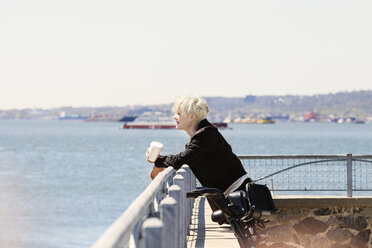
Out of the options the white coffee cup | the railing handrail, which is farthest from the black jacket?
the railing handrail

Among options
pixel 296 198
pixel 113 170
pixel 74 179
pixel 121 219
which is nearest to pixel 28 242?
pixel 296 198

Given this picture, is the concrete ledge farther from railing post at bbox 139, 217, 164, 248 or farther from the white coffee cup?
railing post at bbox 139, 217, 164, 248

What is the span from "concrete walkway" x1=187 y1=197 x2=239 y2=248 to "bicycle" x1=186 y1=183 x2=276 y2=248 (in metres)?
2.80

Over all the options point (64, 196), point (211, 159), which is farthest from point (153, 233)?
point (64, 196)

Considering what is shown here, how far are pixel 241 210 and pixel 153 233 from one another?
5.38ft

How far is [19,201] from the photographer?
2023 inches

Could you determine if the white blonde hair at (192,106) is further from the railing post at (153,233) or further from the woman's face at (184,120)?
the railing post at (153,233)

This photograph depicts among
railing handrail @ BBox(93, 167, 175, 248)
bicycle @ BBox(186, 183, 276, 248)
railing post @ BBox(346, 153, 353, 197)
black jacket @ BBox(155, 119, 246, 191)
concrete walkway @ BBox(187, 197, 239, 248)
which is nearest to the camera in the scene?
railing handrail @ BBox(93, 167, 175, 248)

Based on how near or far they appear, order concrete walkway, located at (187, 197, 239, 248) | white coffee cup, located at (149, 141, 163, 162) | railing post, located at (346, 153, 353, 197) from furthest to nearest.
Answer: railing post, located at (346, 153, 353, 197)
concrete walkway, located at (187, 197, 239, 248)
white coffee cup, located at (149, 141, 163, 162)

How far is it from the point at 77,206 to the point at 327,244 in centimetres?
3705

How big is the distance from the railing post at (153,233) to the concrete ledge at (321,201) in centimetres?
883

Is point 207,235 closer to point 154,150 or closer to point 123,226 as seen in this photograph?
point 154,150

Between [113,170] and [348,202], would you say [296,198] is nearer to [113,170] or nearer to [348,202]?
[348,202]

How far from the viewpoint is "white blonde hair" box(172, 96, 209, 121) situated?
639 centimetres
